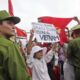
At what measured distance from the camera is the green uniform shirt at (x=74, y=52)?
6.32m

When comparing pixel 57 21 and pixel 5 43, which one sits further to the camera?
pixel 57 21

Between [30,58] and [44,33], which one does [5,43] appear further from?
[44,33]

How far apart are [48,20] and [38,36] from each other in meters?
2.08

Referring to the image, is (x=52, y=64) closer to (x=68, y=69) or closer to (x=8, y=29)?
(x=68, y=69)

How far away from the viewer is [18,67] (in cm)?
373

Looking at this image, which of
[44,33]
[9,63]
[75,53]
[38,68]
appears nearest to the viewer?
[9,63]

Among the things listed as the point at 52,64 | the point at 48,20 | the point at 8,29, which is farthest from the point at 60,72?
the point at 8,29

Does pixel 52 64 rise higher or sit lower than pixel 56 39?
lower

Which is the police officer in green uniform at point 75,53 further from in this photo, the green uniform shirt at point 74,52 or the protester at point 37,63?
the protester at point 37,63

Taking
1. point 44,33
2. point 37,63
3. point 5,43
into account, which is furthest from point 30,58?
point 5,43

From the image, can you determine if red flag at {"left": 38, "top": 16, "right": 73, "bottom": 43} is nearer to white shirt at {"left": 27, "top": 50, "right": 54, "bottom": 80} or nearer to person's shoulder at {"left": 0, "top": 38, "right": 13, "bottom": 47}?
white shirt at {"left": 27, "top": 50, "right": 54, "bottom": 80}

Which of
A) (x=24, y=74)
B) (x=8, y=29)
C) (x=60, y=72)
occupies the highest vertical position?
(x=8, y=29)

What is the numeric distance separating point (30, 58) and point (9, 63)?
4472mm

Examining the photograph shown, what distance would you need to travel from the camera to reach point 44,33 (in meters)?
9.07
